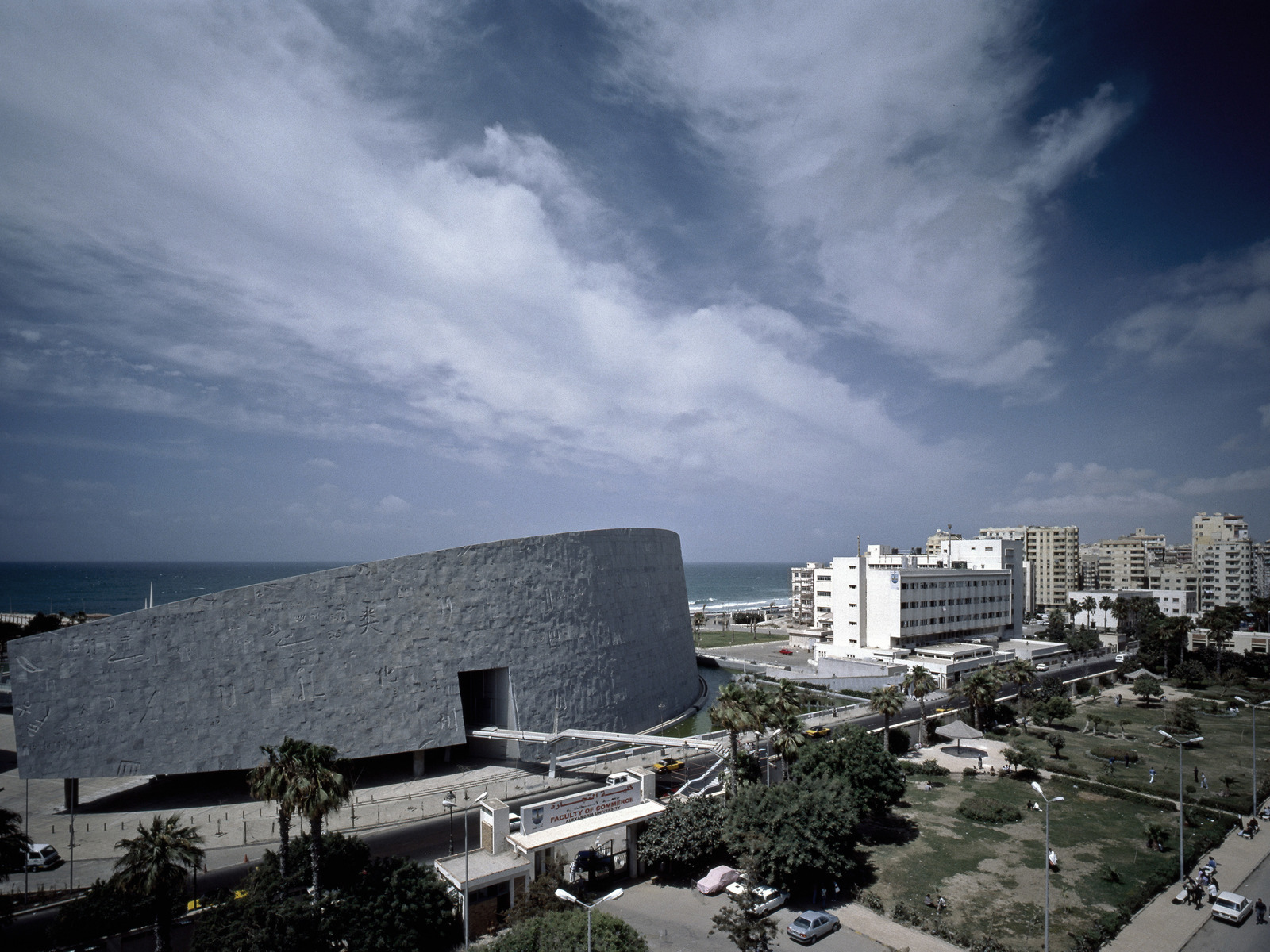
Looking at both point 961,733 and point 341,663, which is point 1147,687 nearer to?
point 961,733

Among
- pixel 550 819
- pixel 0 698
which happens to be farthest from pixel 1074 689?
pixel 0 698

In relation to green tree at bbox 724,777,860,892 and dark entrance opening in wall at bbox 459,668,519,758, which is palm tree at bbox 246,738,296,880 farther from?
dark entrance opening in wall at bbox 459,668,519,758

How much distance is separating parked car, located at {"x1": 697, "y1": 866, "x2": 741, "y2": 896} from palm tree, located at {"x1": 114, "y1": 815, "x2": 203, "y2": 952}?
19098 millimetres

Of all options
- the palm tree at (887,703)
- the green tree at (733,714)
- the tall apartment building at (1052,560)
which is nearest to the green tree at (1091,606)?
the tall apartment building at (1052,560)

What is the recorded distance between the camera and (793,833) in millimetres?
29266

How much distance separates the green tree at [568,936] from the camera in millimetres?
21531

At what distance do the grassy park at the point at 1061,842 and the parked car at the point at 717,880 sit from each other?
5628 mm

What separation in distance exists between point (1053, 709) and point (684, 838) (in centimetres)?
4188

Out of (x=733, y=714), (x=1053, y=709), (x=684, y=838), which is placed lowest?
(x=1053, y=709)

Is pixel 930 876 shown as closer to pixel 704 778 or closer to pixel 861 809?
pixel 861 809

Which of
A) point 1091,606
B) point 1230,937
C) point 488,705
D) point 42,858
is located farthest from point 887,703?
point 1091,606

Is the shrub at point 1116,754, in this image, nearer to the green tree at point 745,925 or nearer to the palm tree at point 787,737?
the palm tree at point 787,737

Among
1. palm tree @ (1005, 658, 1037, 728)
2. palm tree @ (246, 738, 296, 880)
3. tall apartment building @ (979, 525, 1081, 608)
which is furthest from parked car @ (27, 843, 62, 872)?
tall apartment building @ (979, 525, 1081, 608)

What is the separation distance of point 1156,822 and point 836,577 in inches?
2009
